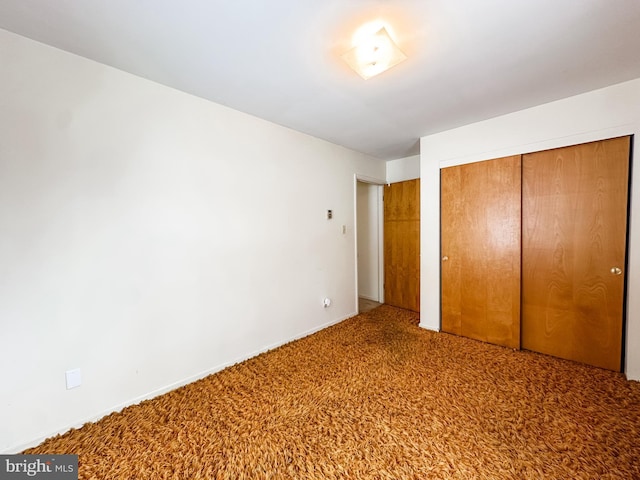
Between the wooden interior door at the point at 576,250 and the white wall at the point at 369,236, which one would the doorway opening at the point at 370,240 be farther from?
the wooden interior door at the point at 576,250

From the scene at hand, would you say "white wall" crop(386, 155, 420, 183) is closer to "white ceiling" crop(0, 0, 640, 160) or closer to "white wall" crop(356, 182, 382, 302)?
"white wall" crop(356, 182, 382, 302)

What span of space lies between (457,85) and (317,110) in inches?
47.1

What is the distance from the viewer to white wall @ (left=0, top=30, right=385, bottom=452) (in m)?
1.55

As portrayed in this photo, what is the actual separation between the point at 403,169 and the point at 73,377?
14.3 feet

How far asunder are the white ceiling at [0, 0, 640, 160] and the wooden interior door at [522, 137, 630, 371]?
0.64 metres

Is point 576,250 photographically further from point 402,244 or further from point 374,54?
point 374,54

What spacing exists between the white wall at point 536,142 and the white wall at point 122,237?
1745mm

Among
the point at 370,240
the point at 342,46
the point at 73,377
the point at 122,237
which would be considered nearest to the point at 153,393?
the point at 73,377

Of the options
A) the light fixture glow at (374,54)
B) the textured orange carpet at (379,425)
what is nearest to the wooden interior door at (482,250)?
the textured orange carpet at (379,425)

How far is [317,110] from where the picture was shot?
2518 millimetres

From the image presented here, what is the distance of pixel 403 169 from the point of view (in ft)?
13.8

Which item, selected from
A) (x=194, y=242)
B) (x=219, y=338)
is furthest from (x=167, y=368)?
(x=194, y=242)

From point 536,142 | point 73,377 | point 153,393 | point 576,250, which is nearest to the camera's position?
point 73,377

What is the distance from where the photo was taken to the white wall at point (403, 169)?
4051 millimetres
